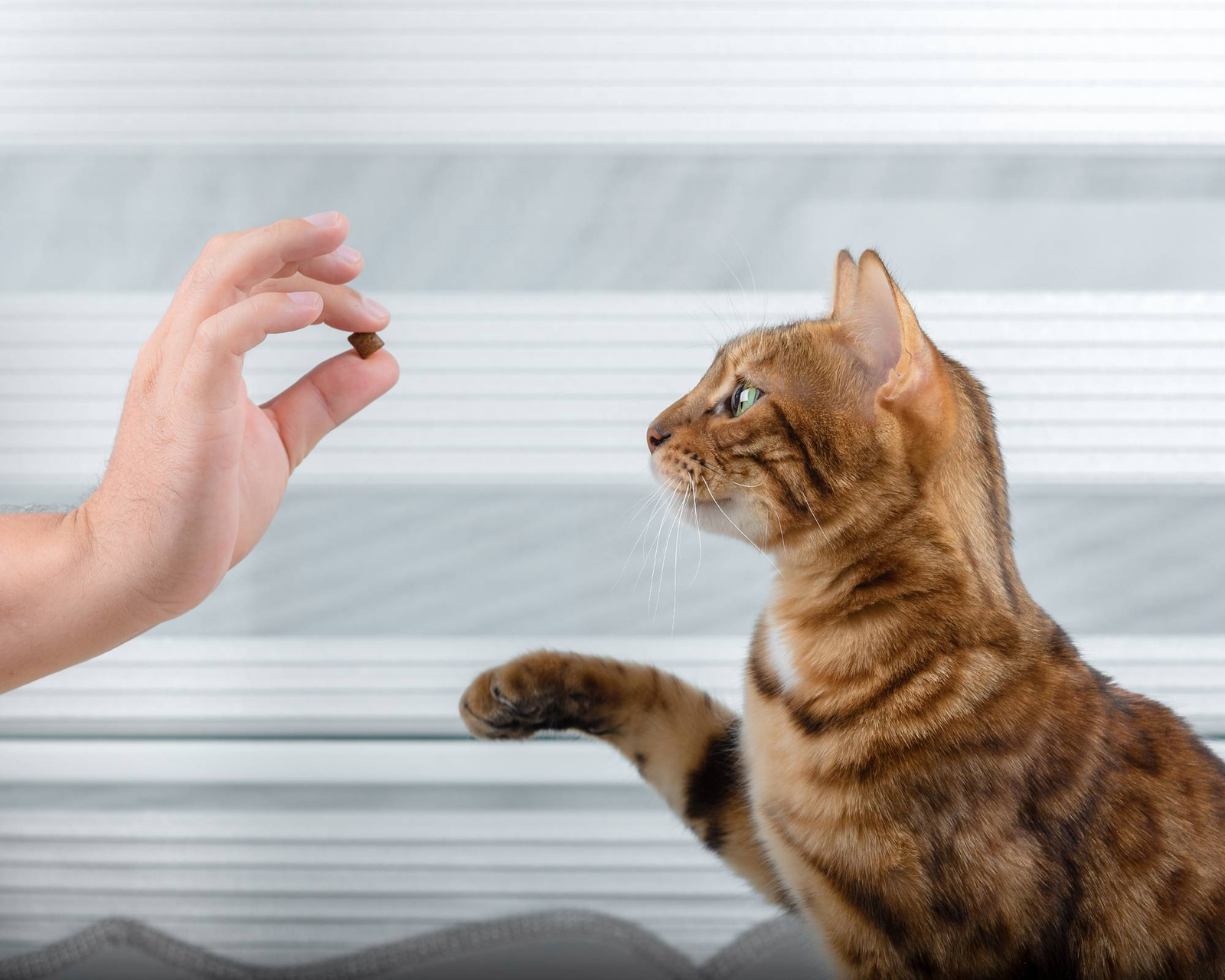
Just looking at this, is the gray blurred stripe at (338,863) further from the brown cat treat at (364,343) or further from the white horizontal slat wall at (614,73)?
the white horizontal slat wall at (614,73)

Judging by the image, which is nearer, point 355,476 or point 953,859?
point 953,859

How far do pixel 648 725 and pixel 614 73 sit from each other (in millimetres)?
851

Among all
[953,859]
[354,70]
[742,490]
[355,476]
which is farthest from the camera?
[355,476]

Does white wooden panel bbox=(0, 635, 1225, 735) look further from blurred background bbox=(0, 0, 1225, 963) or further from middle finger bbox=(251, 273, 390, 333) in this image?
middle finger bbox=(251, 273, 390, 333)

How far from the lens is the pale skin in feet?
2.43

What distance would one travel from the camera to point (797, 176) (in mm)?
1335

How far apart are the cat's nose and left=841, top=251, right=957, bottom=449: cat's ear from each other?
0.59 feet

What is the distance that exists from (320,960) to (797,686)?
1.02 m

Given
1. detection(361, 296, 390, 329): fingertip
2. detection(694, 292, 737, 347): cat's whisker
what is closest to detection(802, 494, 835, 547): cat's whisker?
detection(361, 296, 390, 329): fingertip

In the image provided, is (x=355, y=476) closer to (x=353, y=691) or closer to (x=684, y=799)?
(x=353, y=691)

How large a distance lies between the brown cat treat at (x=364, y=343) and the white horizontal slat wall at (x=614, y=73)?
52 cm

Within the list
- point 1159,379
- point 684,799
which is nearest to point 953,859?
point 684,799

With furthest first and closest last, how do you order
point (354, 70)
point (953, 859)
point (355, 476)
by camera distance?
1. point (355, 476)
2. point (354, 70)
3. point (953, 859)

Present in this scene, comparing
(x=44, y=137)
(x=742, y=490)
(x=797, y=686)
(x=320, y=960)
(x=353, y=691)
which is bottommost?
(x=320, y=960)
